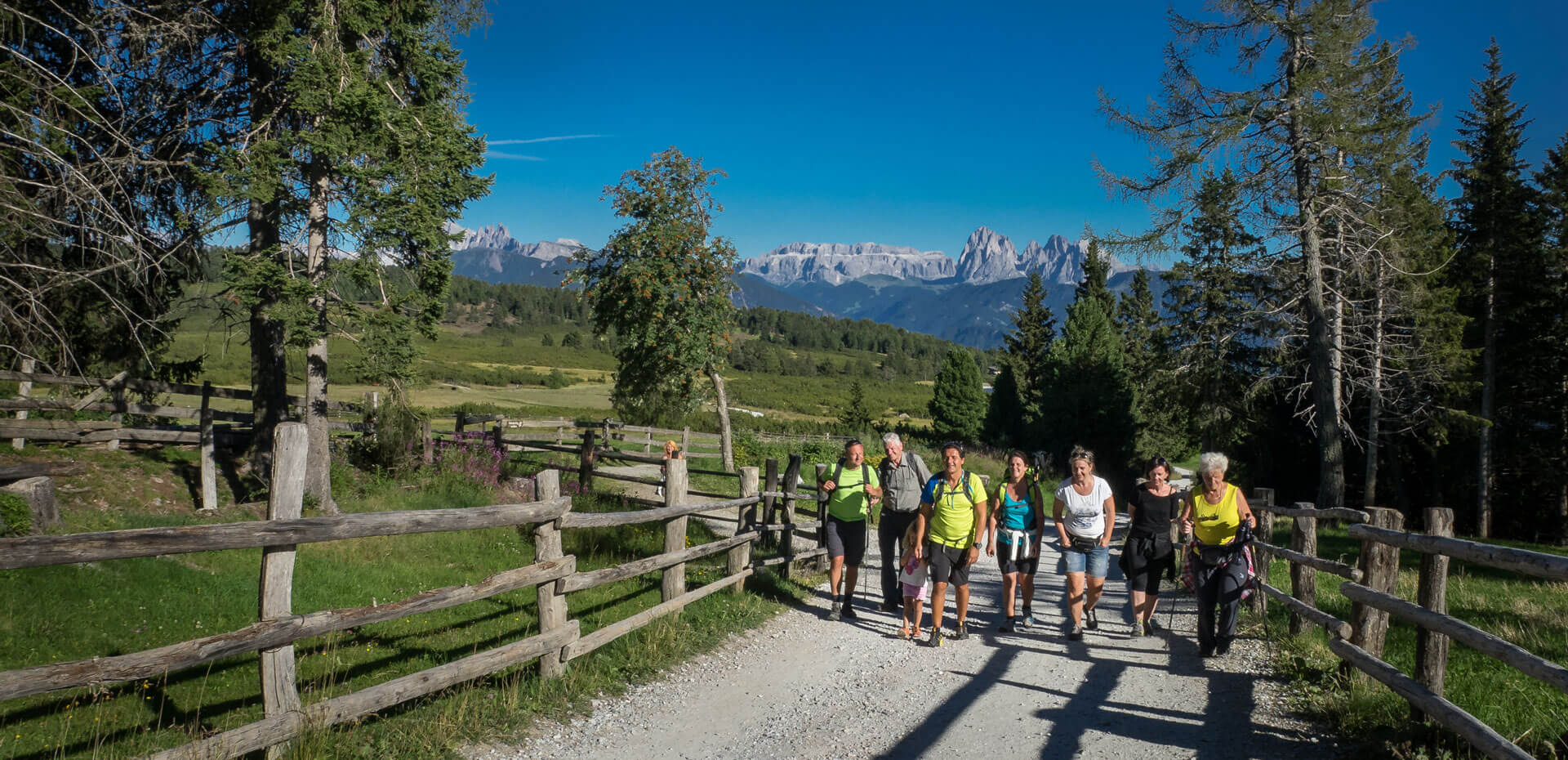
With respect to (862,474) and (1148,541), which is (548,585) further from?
(1148,541)

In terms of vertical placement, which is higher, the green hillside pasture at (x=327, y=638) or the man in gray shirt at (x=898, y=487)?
the man in gray shirt at (x=898, y=487)

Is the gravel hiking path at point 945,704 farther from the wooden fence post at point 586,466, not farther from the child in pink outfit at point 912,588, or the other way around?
the wooden fence post at point 586,466

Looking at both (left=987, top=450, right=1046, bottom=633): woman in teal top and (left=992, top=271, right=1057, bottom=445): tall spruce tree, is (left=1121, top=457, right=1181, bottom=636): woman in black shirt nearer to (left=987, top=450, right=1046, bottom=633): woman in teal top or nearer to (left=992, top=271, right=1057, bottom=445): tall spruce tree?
(left=987, top=450, right=1046, bottom=633): woman in teal top

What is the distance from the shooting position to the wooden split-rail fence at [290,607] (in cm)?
325

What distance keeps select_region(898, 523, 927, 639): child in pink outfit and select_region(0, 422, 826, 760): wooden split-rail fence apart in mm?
2815

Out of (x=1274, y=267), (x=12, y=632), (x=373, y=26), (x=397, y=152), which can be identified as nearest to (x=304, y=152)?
(x=397, y=152)

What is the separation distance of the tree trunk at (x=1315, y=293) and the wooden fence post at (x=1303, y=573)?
400 inches

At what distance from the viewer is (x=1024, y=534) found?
8578 mm

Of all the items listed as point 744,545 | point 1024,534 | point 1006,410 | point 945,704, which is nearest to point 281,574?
point 945,704

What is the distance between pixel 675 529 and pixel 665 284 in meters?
11.2

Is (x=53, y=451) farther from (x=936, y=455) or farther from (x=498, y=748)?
(x=936, y=455)

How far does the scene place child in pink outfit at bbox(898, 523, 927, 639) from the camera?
7.95 meters

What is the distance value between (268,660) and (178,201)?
12.5m

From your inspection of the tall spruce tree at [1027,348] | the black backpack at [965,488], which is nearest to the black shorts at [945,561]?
the black backpack at [965,488]
